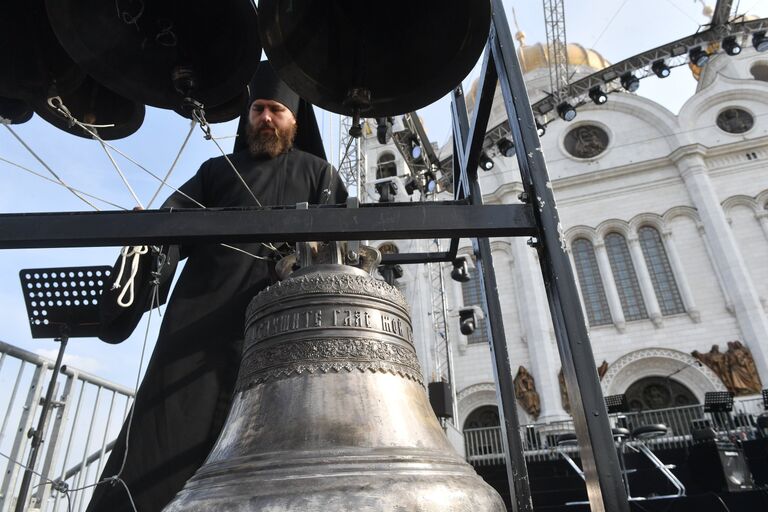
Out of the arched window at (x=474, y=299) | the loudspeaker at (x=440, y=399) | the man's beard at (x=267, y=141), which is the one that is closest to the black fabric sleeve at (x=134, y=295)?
the man's beard at (x=267, y=141)

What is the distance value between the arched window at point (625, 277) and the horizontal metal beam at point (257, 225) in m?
15.4

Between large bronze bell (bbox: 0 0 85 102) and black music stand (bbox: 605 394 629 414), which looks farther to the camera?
black music stand (bbox: 605 394 629 414)

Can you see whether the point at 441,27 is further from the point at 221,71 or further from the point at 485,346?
the point at 485,346

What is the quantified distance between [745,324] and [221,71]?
1595cm

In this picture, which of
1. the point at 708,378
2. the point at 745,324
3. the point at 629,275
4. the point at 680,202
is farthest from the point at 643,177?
the point at 708,378

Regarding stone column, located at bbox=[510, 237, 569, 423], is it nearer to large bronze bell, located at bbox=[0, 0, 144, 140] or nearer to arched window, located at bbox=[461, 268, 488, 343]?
arched window, located at bbox=[461, 268, 488, 343]

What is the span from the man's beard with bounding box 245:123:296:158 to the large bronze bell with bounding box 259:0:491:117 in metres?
0.64

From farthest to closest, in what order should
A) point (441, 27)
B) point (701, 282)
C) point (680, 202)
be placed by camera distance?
point (680, 202)
point (701, 282)
point (441, 27)

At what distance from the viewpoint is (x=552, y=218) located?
4.49 ft

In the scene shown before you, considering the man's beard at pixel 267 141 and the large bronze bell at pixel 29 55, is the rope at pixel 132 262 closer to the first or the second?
the large bronze bell at pixel 29 55

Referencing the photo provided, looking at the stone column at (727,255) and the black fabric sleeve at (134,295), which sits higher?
the stone column at (727,255)

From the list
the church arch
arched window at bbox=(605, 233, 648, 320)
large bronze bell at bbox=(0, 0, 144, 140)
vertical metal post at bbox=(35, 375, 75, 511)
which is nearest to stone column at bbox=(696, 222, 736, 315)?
the church arch

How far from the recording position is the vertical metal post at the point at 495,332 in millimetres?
1838

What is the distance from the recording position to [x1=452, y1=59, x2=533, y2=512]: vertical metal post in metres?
1.84
